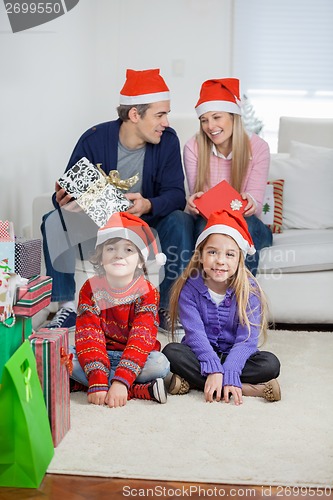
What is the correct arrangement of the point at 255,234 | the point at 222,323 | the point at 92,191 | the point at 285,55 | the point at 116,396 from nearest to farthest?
the point at 116,396
the point at 222,323
the point at 92,191
the point at 255,234
the point at 285,55

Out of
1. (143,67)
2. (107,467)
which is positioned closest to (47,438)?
(107,467)

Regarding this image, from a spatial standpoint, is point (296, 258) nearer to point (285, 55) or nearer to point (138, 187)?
point (138, 187)

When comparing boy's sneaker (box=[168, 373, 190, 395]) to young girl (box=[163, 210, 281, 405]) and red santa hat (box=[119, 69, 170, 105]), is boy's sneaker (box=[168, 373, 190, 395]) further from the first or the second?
red santa hat (box=[119, 69, 170, 105])

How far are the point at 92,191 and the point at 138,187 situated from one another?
33 cm

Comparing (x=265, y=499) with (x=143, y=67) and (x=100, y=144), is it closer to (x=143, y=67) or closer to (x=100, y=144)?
(x=100, y=144)

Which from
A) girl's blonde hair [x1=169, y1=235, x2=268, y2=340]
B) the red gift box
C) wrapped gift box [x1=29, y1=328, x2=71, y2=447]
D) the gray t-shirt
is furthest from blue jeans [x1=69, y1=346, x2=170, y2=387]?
the gray t-shirt

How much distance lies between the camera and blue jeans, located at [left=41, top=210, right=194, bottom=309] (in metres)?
2.96

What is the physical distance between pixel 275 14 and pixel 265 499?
457 centimetres

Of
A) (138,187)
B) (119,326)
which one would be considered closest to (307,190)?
(138,187)

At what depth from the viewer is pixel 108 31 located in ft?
18.2

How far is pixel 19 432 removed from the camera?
159 centimetres

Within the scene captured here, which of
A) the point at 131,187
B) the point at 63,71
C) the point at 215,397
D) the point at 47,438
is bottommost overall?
the point at 215,397

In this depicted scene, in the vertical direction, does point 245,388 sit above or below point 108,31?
below

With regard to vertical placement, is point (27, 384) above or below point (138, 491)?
above
